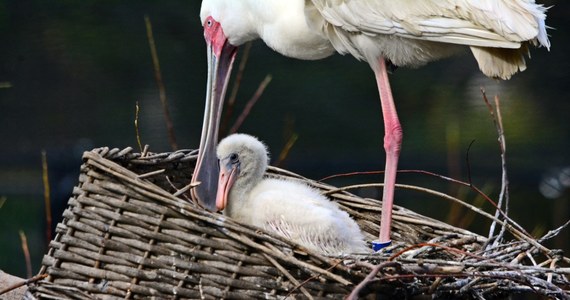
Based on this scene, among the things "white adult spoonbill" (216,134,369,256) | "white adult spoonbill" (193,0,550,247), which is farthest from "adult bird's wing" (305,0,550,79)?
"white adult spoonbill" (216,134,369,256)

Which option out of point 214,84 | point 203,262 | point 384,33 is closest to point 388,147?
point 384,33

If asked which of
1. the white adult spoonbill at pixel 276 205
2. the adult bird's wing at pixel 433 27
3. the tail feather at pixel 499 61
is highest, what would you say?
the adult bird's wing at pixel 433 27

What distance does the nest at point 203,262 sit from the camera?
2.46 metres

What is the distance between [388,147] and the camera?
3244 millimetres

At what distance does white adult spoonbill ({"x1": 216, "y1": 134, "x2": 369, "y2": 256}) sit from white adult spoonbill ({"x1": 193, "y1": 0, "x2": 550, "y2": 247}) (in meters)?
0.10

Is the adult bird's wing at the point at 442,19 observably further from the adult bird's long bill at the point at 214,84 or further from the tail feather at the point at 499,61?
the adult bird's long bill at the point at 214,84

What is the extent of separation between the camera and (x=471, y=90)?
4961mm

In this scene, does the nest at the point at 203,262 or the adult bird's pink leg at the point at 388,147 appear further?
the adult bird's pink leg at the point at 388,147

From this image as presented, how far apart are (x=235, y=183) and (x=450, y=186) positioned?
7.15 ft

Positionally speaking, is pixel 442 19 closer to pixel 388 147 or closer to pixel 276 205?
pixel 388 147

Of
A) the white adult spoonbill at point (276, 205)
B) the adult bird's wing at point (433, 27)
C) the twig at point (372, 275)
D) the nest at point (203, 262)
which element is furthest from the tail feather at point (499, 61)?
the twig at point (372, 275)

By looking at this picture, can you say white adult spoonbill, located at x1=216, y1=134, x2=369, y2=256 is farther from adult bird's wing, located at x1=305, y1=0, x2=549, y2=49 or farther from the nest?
adult bird's wing, located at x1=305, y1=0, x2=549, y2=49

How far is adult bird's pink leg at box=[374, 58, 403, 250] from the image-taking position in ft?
10.1

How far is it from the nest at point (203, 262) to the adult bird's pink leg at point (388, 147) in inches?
12.6
